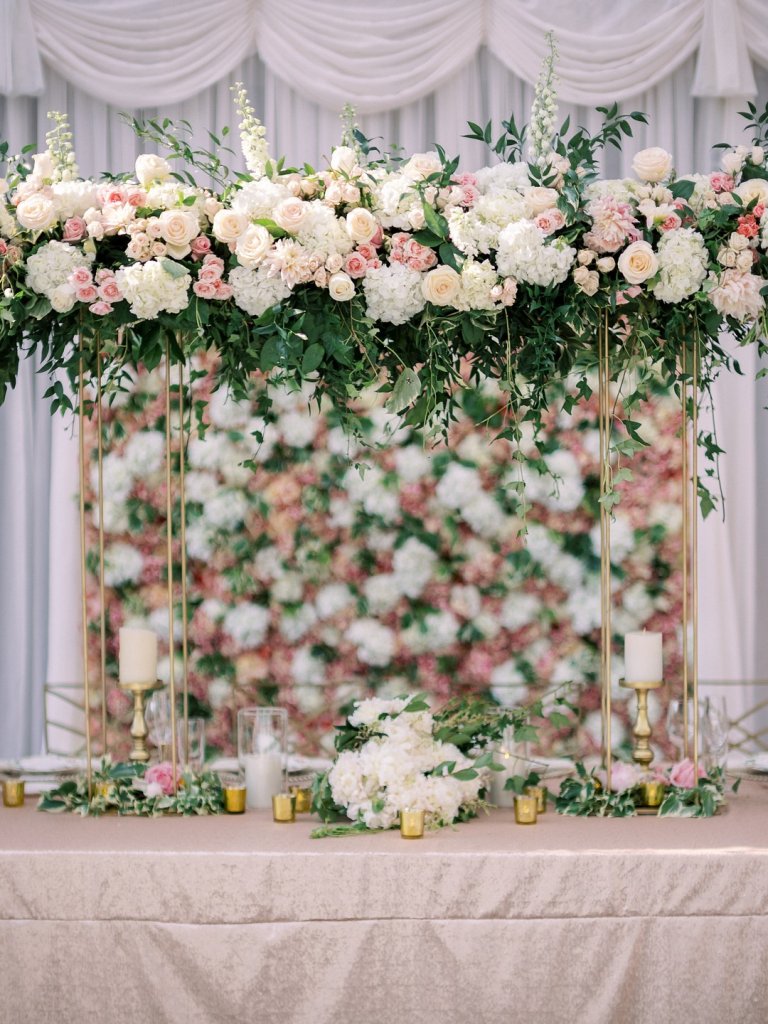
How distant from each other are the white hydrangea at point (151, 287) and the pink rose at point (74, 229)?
5.8 inches

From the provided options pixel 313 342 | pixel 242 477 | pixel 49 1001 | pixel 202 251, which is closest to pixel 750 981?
pixel 49 1001

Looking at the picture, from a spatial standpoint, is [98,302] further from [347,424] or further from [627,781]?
[627,781]

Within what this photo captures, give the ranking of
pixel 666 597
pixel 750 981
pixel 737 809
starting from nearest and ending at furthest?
1. pixel 750 981
2. pixel 737 809
3. pixel 666 597

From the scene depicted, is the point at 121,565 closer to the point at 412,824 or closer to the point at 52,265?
the point at 52,265

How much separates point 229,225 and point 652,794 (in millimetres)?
1635

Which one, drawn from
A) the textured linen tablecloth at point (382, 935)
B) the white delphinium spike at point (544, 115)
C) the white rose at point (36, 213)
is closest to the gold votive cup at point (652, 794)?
the textured linen tablecloth at point (382, 935)

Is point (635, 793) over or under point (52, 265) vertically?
under

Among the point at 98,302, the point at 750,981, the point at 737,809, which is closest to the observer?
the point at 750,981

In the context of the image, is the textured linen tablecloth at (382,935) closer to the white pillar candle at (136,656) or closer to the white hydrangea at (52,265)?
the white pillar candle at (136,656)

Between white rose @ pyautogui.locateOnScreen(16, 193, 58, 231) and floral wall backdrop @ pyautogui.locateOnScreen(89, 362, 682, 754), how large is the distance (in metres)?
1.66

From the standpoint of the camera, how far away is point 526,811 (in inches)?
106

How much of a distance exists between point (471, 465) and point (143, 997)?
2352mm

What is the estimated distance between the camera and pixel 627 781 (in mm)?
2885

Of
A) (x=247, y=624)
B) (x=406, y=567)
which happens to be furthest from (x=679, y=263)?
(x=247, y=624)
